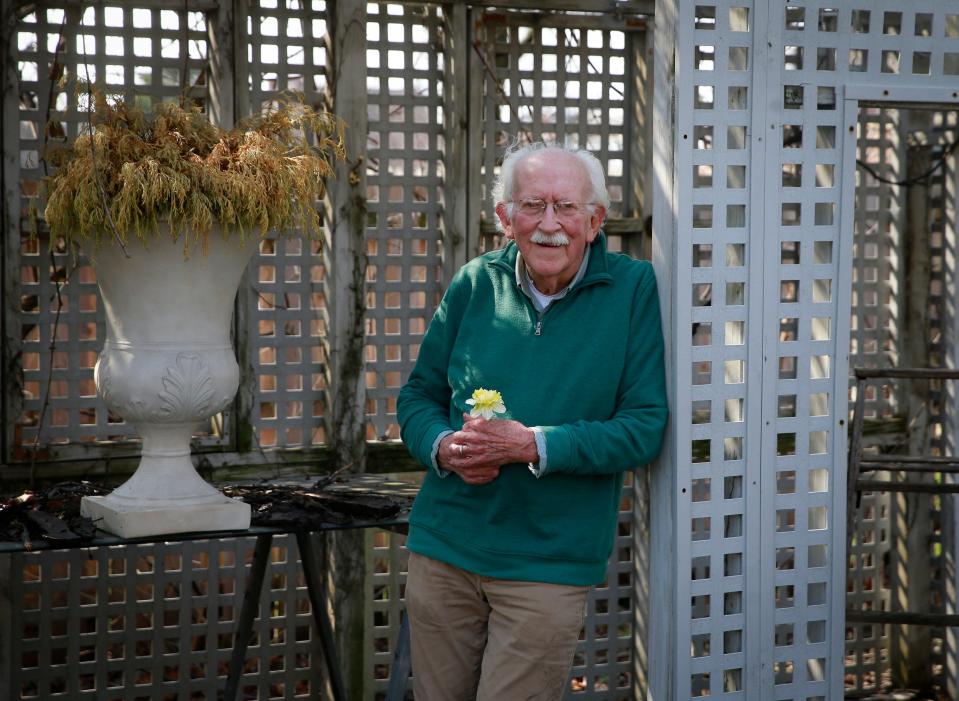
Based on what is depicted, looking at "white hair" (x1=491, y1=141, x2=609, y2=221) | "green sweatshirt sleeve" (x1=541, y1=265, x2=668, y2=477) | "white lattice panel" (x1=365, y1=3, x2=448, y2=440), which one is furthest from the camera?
"white lattice panel" (x1=365, y1=3, x2=448, y2=440)

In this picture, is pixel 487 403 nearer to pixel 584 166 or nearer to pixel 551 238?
pixel 551 238

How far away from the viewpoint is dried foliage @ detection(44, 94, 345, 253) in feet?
9.12

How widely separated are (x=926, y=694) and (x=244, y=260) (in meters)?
3.11

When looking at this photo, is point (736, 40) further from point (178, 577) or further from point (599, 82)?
point (178, 577)

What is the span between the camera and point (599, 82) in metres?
4.24

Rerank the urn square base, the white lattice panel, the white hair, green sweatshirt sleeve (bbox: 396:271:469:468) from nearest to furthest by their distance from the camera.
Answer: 1. the white hair
2. green sweatshirt sleeve (bbox: 396:271:469:468)
3. the urn square base
4. the white lattice panel

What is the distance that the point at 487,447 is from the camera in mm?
2375

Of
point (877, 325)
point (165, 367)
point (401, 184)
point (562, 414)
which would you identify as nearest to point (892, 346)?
point (877, 325)

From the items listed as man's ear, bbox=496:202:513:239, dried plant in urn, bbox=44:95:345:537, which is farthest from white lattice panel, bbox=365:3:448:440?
man's ear, bbox=496:202:513:239

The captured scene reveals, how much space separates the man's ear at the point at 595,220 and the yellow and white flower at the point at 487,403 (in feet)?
1.26

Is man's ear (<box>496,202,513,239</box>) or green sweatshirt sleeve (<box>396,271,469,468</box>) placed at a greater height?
man's ear (<box>496,202,513,239</box>)

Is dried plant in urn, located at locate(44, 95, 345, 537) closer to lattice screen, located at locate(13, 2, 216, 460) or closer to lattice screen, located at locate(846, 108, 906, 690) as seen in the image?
lattice screen, located at locate(13, 2, 216, 460)

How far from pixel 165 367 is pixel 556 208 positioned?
1068mm

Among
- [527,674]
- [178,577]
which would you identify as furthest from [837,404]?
[178,577]
